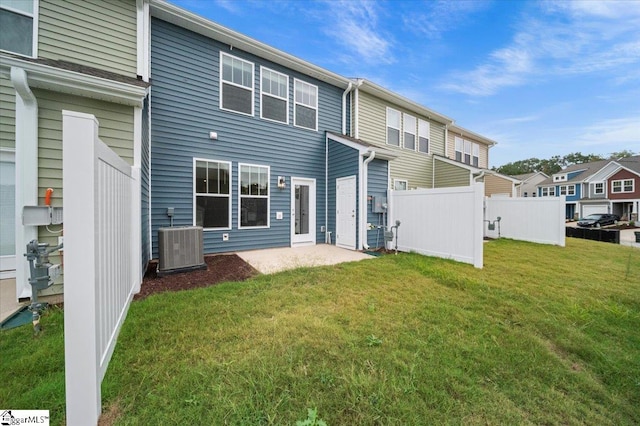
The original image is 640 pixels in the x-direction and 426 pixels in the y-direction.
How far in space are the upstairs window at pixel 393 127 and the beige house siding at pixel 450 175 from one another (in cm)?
267

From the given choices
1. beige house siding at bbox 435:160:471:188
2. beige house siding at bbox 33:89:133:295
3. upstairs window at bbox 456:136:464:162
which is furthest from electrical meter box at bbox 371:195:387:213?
upstairs window at bbox 456:136:464:162

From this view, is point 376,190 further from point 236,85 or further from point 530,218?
point 530,218

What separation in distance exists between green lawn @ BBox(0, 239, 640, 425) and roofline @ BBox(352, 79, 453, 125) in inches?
293

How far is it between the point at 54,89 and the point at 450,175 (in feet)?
39.9

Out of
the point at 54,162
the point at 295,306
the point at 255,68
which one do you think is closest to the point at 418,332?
the point at 295,306

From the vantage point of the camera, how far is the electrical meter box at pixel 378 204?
721 centimetres

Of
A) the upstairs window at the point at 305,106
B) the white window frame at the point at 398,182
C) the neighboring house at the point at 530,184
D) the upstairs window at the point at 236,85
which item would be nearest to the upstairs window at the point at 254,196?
the upstairs window at the point at 236,85

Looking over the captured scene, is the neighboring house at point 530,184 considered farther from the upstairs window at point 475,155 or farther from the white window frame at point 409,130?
the white window frame at point 409,130

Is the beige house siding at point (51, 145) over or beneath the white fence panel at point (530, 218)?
over

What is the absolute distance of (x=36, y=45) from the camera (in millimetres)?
4141

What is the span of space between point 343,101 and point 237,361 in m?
8.56

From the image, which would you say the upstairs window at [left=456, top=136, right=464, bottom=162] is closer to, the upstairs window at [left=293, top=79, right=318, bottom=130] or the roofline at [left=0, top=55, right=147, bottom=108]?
the upstairs window at [left=293, top=79, right=318, bottom=130]

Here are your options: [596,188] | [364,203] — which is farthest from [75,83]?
[596,188]

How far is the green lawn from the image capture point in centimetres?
162
